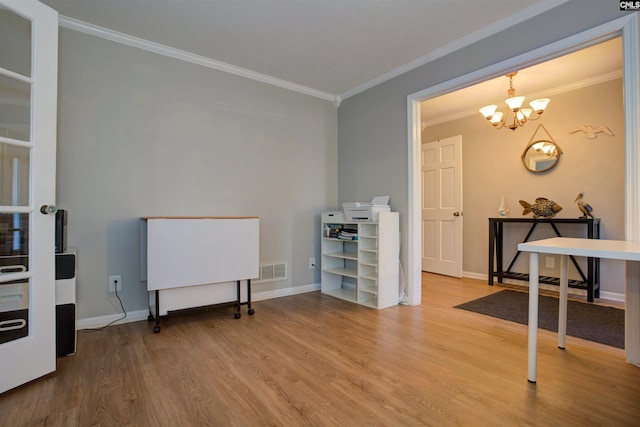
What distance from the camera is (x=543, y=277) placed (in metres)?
3.62

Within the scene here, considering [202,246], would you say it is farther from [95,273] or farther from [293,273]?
[293,273]

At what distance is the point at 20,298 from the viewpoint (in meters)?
1.62

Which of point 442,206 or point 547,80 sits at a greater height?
point 547,80

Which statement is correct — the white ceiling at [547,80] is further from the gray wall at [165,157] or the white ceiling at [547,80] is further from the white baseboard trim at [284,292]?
the white baseboard trim at [284,292]

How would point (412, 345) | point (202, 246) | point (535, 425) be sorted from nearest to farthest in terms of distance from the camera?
1. point (535, 425)
2. point (412, 345)
3. point (202, 246)

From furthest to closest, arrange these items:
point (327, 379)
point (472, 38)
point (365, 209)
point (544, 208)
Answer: point (544, 208) → point (365, 209) → point (472, 38) → point (327, 379)

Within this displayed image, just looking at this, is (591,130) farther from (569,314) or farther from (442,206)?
(569,314)

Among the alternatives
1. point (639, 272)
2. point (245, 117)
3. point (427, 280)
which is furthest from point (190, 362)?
point (427, 280)

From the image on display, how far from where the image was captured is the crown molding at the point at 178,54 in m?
2.37

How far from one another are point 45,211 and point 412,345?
89.7 inches

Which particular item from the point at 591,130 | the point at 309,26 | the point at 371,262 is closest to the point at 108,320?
the point at 371,262

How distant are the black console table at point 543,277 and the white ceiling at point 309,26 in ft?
7.00

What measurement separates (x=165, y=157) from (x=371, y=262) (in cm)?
212

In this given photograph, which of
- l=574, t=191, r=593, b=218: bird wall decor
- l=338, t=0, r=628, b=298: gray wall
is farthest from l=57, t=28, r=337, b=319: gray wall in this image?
l=574, t=191, r=593, b=218: bird wall decor
